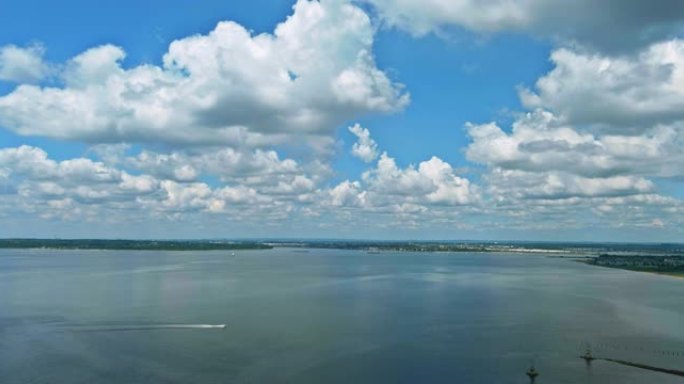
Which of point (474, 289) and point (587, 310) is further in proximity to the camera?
point (474, 289)

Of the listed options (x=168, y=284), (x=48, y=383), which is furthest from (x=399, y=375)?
(x=168, y=284)

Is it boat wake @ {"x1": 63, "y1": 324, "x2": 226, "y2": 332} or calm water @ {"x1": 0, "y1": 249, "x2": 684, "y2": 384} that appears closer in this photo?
calm water @ {"x1": 0, "y1": 249, "x2": 684, "y2": 384}

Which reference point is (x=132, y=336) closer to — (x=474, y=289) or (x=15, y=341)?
(x=15, y=341)

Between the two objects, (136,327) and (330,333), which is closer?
(330,333)

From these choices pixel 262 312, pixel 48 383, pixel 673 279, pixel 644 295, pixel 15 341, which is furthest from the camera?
pixel 673 279

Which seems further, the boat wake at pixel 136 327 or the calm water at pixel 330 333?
the boat wake at pixel 136 327

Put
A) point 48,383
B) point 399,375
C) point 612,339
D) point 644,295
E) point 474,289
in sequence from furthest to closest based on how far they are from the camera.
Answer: point 474,289 → point 644,295 → point 612,339 → point 399,375 → point 48,383

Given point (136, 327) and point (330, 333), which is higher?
point (136, 327)
